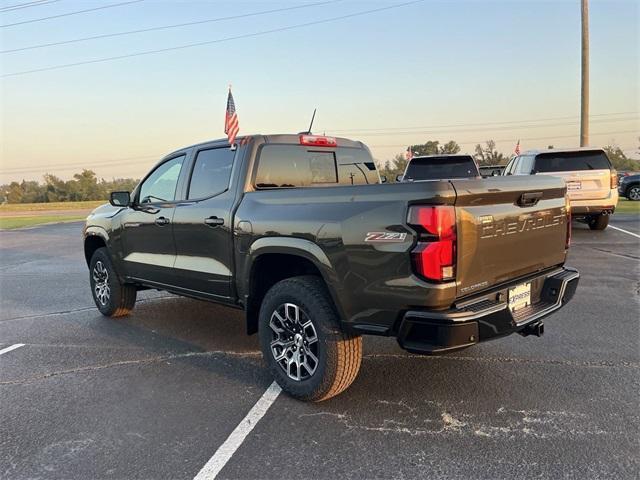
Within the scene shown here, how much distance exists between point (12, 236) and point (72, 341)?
15.0 m

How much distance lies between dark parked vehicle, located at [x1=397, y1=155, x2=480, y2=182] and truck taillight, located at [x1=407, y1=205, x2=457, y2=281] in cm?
884

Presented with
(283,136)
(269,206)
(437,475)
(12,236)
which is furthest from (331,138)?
(12,236)

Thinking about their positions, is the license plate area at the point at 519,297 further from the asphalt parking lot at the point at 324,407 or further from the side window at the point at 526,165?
the side window at the point at 526,165

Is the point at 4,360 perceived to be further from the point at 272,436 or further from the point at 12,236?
the point at 12,236

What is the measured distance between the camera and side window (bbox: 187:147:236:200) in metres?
4.50

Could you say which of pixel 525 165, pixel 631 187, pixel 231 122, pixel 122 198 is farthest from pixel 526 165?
pixel 631 187

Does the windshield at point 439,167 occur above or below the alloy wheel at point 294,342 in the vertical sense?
above

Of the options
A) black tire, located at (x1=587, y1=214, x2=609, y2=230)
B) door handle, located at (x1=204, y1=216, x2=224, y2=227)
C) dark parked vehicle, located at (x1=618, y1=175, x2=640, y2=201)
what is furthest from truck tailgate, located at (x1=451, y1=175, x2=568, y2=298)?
dark parked vehicle, located at (x1=618, y1=175, x2=640, y2=201)

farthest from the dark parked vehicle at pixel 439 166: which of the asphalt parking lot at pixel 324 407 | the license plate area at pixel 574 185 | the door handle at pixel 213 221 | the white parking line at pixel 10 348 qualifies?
the white parking line at pixel 10 348

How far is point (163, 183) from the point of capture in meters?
5.29

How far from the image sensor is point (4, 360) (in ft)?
15.9

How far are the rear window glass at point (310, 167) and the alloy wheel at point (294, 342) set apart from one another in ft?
3.88

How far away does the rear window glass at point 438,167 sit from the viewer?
1171 cm

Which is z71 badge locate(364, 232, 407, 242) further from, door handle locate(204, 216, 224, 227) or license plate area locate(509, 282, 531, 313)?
door handle locate(204, 216, 224, 227)
